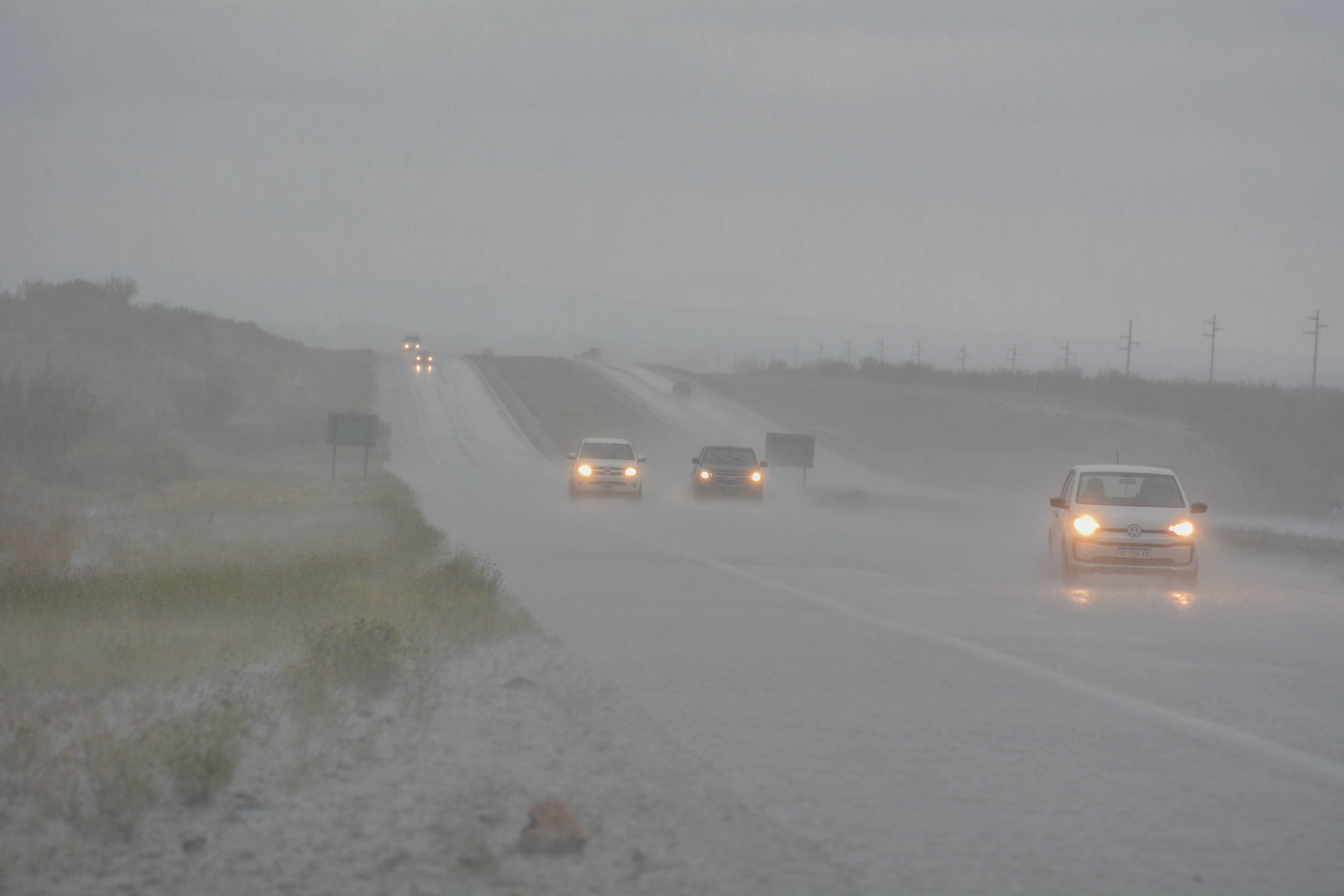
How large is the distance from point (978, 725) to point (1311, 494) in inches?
1993

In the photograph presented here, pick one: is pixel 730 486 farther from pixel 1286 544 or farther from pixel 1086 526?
pixel 1086 526

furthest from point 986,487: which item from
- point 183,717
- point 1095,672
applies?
point 183,717

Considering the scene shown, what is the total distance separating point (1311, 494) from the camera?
173 feet

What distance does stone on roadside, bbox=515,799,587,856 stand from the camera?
548cm

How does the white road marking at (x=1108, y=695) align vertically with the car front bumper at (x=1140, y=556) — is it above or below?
below

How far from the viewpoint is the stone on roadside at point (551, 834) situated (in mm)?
5477

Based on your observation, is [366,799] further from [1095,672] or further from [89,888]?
[1095,672]

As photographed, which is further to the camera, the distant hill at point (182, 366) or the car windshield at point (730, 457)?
the distant hill at point (182, 366)

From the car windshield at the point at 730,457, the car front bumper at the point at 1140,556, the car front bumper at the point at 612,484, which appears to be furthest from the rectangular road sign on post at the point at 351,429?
the car front bumper at the point at 1140,556

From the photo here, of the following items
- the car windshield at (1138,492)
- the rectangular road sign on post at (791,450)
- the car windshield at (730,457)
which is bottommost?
the car windshield at (1138,492)

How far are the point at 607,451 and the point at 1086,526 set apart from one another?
73.0 ft

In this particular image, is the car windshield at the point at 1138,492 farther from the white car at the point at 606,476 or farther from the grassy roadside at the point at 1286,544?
the white car at the point at 606,476

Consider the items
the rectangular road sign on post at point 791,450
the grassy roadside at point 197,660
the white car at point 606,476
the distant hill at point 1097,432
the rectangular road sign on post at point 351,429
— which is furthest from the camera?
the distant hill at point 1097,432

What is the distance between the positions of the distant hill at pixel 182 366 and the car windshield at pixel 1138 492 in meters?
48.7
